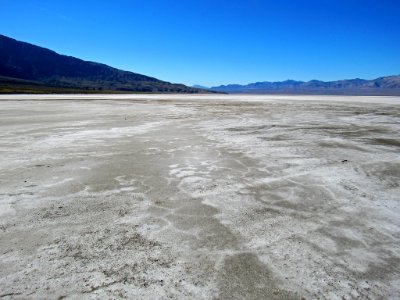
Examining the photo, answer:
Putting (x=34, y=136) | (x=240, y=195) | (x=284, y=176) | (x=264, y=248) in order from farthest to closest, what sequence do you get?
(x=34, y=136) < (x=284, y=176) < (x=240, y=195) < (x=264, y=248)

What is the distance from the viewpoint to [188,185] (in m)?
7.58

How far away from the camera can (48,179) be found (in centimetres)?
793

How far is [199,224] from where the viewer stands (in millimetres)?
5488

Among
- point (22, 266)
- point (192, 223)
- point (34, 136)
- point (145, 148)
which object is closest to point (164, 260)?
point (192, 223)

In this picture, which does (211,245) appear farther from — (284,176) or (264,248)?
(284,176)

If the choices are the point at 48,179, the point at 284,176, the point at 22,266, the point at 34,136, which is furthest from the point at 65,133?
the point at 22,266

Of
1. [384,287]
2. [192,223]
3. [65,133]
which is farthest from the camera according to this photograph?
[65,133]

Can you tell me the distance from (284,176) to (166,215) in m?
3.78

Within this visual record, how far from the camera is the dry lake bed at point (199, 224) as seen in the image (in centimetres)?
383

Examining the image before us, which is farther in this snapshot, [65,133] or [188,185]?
[65,133]

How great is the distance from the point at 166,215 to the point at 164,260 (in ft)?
5.09

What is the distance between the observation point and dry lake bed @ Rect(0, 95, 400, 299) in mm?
3834

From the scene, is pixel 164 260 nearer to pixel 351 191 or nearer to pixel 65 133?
pixel 351 191

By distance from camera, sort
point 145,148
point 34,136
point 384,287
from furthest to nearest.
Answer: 1. point 34,136
2. point 145,148
3. point 384,287
